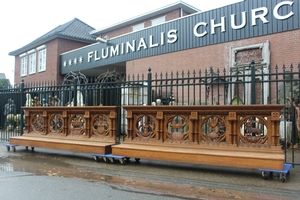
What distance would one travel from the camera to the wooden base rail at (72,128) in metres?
7.30

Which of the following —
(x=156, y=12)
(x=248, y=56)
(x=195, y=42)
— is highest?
(x=156, y=12)

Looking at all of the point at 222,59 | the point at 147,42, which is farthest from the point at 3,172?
the point at 147,42

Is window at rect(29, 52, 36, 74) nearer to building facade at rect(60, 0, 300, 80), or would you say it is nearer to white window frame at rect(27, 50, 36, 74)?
white window frame at rect(27, 50, 36, 74)

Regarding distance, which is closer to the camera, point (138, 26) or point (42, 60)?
point (138, 26)

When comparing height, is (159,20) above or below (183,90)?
above

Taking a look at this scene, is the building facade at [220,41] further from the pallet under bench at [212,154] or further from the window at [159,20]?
the pallet under bench at [212,154]

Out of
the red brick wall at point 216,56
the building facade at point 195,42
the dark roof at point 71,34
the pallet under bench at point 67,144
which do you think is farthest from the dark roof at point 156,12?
the pallet under bench at point 67,144

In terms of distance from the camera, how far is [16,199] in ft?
14.3

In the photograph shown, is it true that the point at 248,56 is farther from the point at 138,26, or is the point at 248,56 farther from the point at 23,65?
the point at 23,65

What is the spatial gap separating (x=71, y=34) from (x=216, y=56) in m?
15.9

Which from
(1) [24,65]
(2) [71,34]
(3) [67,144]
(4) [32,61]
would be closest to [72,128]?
(3) [67,144]

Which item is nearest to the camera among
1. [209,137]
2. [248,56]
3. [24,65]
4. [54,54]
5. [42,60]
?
[209,137]

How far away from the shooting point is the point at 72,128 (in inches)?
318

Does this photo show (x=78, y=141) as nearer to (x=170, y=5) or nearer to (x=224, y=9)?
(x=224, y=9)
